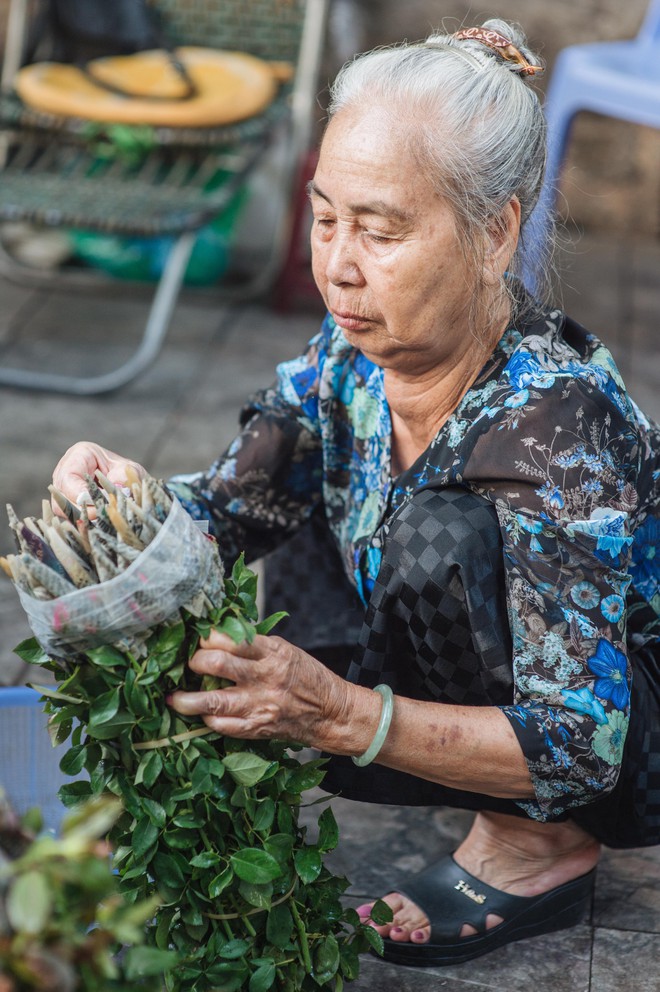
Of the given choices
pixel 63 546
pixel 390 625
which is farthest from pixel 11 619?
pixel 63 546

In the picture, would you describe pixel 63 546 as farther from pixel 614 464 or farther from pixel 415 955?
pixel 415 955

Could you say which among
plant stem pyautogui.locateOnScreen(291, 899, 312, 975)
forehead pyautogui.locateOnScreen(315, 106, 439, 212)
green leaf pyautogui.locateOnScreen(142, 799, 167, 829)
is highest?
forehead pyautogui.locateOnScreen(315, 106, 439, 212)

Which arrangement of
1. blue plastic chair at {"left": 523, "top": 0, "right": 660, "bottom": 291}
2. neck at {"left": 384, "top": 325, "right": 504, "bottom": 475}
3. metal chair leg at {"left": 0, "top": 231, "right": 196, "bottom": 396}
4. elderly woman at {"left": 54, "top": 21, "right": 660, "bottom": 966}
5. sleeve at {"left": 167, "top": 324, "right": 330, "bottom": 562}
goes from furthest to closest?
1. blue plastic chair at {"left": 523, "top": 0, "right": 660, "bottom": 291}
2. metal chair leg at {"left": 0, "top": 231, "right": 196, "bottom": 396}
3. sleeve at {"left": 167, "top": 324, "right": 330, "bottom": 562}
4. neck at {"left": 384, "top": 325, "right": 504, "bottom": 475}
5. elderly woman at {"left": 54, "top": 21, "right": 660, "bottom": 966}

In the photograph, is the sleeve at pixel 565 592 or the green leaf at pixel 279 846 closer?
the green leaf at pixel 279 846

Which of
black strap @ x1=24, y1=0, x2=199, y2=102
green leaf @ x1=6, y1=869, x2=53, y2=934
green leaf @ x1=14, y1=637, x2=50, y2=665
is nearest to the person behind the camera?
green leaf @ x1=6, y1=869, x2=53, y2=934

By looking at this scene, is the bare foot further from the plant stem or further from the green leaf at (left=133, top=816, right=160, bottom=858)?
the green leaf at (left=133, top=816, right=160, bottom=858)

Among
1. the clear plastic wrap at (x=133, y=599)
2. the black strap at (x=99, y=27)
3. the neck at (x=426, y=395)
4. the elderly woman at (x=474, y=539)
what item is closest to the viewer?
the clear plastic wrap at (x=133, y=599)

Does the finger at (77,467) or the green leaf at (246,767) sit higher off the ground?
the finger at (77,467)

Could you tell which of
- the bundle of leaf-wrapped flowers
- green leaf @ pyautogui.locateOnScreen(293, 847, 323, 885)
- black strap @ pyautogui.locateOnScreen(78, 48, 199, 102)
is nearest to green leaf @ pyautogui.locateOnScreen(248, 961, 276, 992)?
the bundle of leaf-wrapped flowers

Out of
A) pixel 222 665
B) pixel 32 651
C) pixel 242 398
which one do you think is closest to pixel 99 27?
pixel 242 398

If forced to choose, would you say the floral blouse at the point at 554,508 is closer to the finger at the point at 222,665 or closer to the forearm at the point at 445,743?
the forearm at the point at 445,743

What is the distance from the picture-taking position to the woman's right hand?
1.64m

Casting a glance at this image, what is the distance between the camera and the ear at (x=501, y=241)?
161 centimetres

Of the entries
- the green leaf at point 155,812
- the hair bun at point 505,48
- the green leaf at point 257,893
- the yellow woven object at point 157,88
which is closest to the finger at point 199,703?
the green leaf at point 155,812
